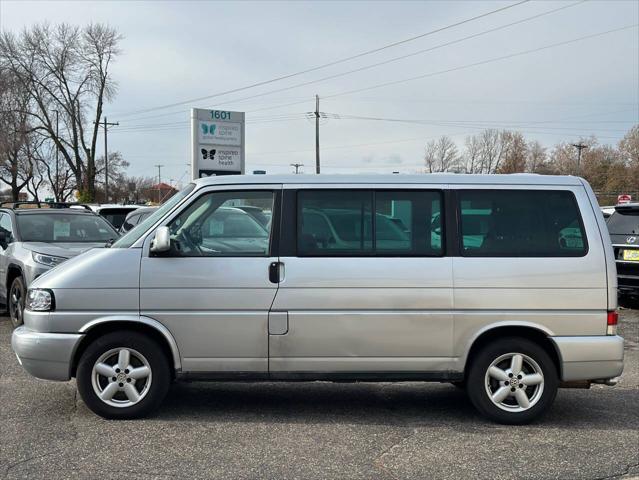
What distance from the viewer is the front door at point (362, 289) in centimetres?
498

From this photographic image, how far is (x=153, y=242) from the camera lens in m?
4.96

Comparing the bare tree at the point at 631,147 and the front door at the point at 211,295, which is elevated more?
the bare tree at the point at 631,147

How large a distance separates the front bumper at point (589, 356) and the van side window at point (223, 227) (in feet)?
8.39

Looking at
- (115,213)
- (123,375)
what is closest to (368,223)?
(123,375)

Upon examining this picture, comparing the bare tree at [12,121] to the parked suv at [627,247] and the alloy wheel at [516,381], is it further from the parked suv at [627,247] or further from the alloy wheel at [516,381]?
the alloy wheel at [516,381]

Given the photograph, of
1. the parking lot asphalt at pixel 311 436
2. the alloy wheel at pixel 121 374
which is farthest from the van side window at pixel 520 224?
the alloy wheel at pixel 121 374

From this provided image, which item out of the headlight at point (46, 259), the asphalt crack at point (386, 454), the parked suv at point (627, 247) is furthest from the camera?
the parked suv at point (627, 247)

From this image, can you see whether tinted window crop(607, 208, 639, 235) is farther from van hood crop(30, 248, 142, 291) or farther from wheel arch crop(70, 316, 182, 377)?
van hood crop(30, 248, 142, 291)

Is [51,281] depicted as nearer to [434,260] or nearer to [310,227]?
[310,227]

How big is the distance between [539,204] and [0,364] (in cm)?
596

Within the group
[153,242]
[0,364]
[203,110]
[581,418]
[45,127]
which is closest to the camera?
[153,242]

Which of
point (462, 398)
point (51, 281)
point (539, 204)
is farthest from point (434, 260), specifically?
point (51, 281)

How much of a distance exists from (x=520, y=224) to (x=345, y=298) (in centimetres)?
158

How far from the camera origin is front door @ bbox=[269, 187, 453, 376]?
498 centimetres
